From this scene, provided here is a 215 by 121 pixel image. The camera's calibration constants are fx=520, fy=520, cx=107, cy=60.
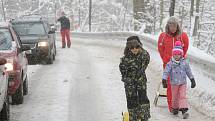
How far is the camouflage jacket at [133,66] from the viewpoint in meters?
7.72

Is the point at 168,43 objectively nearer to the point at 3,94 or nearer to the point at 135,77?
the point at 135,77

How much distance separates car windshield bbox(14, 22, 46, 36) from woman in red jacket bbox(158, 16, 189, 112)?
9.09m

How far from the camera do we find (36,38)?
1753 cm

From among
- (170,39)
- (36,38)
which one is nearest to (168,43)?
(170,39)

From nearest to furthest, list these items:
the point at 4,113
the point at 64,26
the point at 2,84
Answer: the point at 2,84 → the point at 4,113 → the point at 64,26

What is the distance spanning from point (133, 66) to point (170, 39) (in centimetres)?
212

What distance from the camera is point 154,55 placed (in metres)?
17.1

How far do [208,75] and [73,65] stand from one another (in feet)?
24.9

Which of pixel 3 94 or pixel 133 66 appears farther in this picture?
pixel 3 94

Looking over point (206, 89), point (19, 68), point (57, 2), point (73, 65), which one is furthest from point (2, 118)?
point (57, 2)

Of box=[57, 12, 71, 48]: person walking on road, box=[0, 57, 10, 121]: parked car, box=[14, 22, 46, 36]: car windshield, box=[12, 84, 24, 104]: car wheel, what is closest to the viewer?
box=[0, 57, 10, 121]: parked car

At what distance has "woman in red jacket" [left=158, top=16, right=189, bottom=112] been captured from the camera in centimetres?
945

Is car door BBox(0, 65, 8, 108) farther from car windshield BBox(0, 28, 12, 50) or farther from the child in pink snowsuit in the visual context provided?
the child in pink snowsuit

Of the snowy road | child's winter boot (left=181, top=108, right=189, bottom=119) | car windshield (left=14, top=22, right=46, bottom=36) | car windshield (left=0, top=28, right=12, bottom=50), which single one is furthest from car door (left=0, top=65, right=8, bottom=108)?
car windshield (left=14, top=22, right=46, bottom=36)
